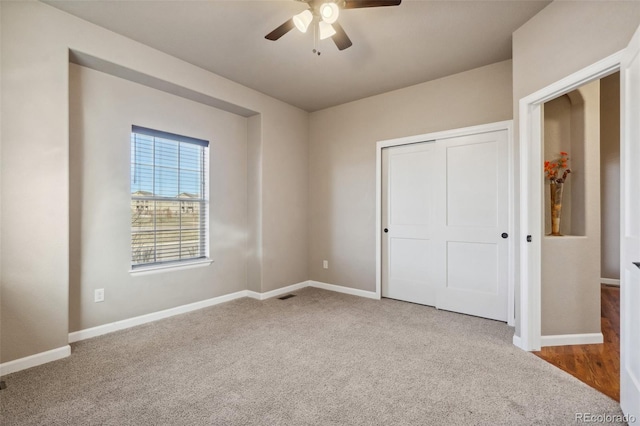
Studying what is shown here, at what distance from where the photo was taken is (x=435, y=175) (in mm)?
3830

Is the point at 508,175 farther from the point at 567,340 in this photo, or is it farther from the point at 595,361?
the point at 595,361

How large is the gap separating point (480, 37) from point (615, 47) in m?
1.19

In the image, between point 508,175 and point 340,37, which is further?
point 508,175

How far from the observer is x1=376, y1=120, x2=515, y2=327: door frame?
3260mm

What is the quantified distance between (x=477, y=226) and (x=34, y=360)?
429 centimetres

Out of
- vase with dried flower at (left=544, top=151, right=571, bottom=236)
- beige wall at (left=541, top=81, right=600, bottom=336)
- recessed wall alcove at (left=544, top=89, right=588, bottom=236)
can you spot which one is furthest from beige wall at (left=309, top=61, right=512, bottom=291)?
beige wall at (left=541, top=81, right=600, bottom=336)

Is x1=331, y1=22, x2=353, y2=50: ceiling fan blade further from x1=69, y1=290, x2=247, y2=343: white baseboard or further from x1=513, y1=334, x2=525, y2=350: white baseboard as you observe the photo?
x1=69, y1=290, x2=247, y2=343: white baseboard

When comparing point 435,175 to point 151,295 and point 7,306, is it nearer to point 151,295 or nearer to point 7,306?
point 151,295

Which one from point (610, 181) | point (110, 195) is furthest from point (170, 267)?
point (610, 181)

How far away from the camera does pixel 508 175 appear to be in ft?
10.9

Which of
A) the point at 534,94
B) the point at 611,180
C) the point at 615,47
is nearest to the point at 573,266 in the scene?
the point at 534,94

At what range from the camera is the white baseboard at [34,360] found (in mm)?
2266

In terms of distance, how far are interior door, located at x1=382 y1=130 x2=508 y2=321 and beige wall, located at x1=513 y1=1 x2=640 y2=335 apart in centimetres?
69

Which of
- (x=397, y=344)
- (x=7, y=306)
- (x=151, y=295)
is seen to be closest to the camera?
(x=7, y=306)
